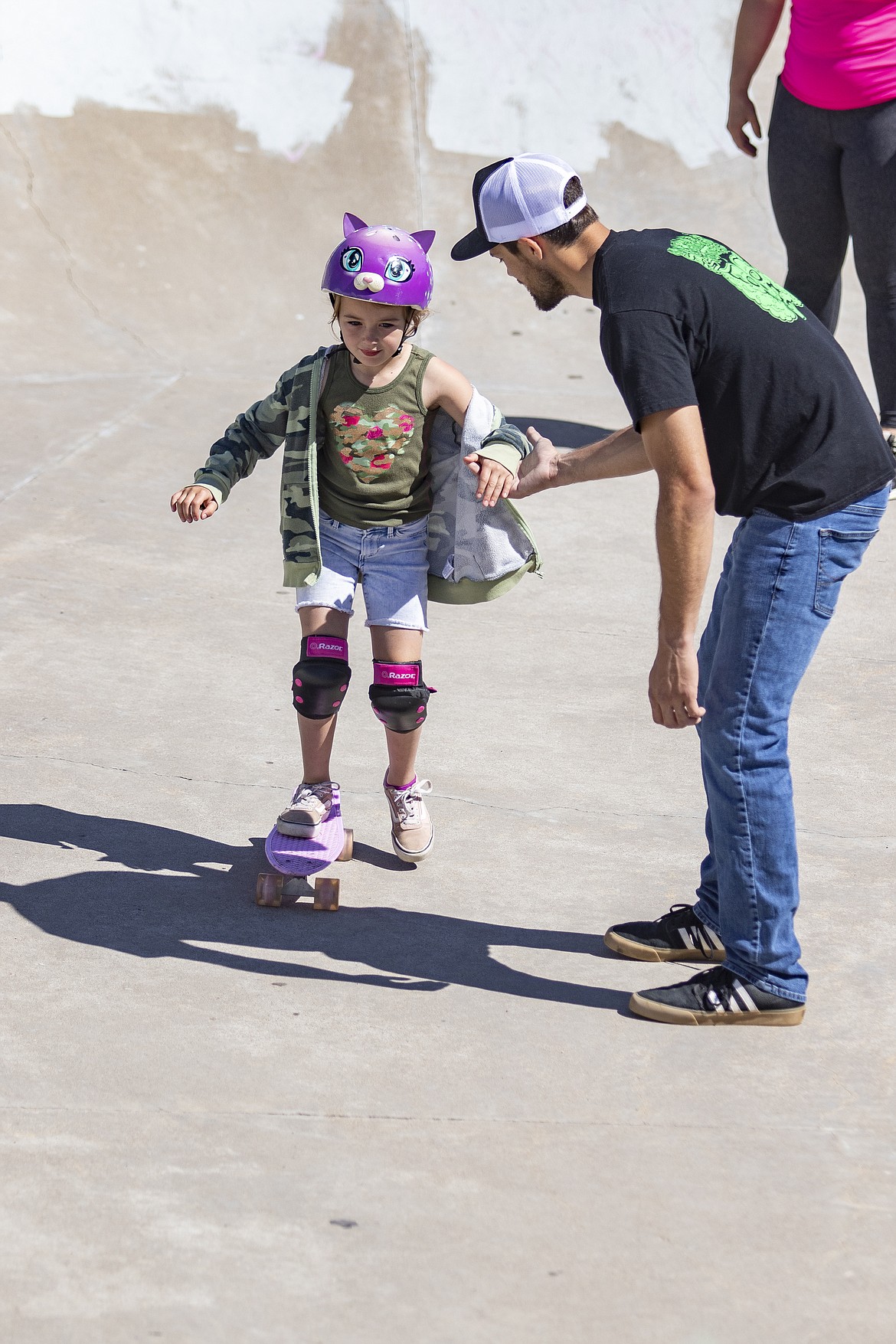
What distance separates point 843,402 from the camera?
2.76 metres

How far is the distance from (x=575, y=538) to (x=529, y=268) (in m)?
3.18

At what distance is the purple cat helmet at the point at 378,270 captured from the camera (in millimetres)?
3252

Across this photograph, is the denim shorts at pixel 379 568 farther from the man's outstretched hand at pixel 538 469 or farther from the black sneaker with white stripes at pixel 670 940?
the black sneaker with white stripes at pixel 670 940

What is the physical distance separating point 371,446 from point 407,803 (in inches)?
34.8

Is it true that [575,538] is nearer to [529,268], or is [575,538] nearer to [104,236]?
[529,268]

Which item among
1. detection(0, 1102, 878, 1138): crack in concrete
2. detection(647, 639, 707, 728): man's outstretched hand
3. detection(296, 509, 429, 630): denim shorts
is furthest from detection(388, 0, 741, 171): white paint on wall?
detection(0, 1102, 878, 1138): crack in concrete

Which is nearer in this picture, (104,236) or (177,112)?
(104,236)

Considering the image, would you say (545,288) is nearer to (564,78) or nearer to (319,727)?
(319,727)

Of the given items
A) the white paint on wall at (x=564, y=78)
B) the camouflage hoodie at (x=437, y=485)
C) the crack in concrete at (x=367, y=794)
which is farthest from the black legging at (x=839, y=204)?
the white paint on wall at (x=564, y=78)

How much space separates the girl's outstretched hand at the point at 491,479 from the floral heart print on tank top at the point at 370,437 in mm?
274

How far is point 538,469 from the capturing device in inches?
119

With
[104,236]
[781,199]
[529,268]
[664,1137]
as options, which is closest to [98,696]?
[529,268]

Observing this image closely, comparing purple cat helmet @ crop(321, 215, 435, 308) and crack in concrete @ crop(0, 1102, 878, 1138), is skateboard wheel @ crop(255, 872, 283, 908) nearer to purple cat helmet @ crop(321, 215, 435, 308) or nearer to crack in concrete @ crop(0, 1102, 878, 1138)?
crack in concrete @ crop(0, 1102, 878, 1138)

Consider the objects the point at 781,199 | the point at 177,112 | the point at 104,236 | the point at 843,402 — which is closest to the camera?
the point at 843,402
